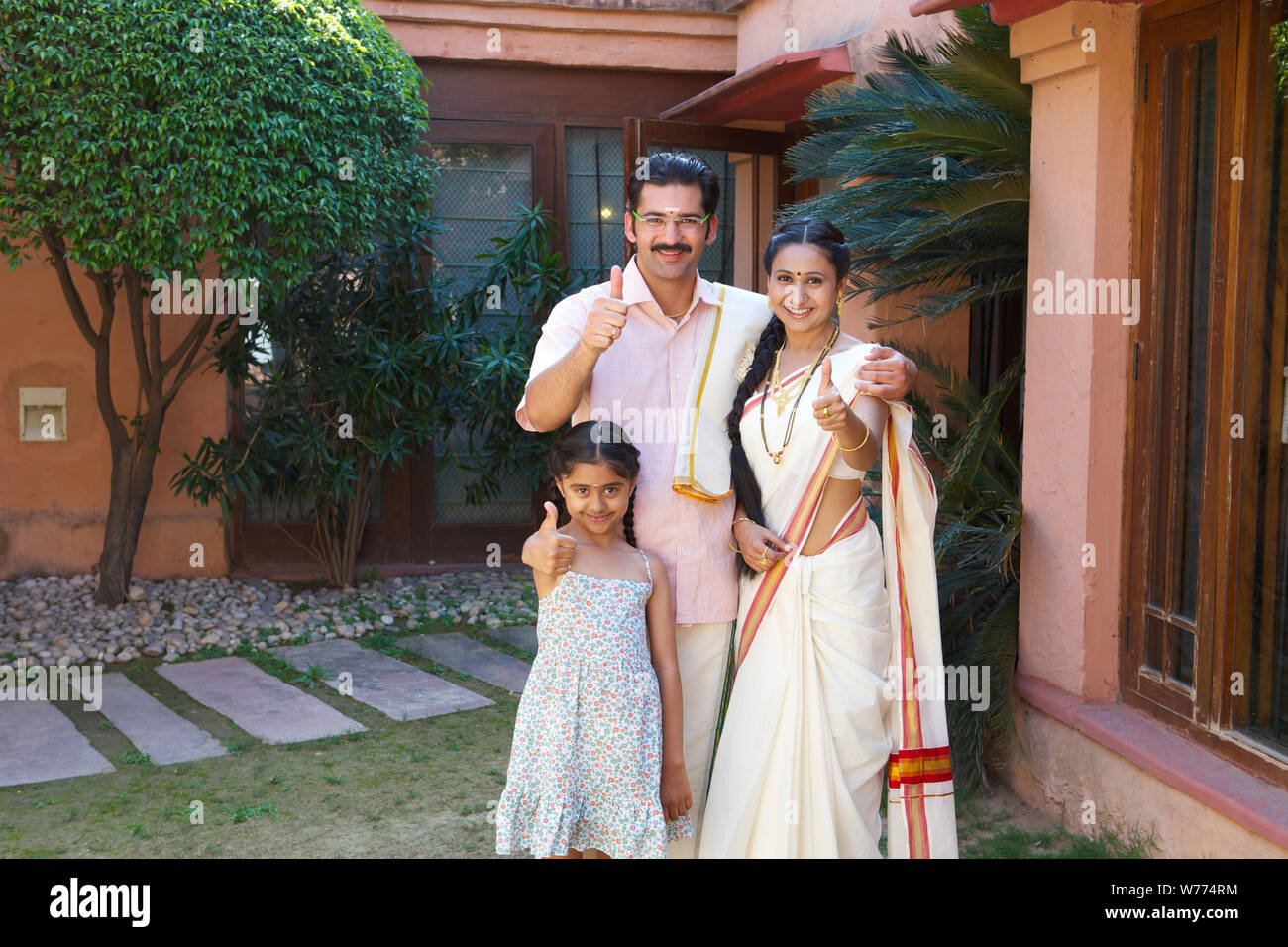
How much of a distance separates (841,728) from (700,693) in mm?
339

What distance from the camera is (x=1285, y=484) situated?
3189 mm

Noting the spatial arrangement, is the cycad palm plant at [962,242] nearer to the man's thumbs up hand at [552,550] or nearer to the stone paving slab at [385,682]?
the man's thumbs up hand at [552,550]

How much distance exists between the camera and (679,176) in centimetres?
275

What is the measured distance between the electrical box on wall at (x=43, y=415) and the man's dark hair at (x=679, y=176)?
570 cm

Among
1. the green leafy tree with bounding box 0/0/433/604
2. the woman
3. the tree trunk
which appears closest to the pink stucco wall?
the tree trunk

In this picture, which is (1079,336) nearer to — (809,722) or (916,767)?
(916,767)

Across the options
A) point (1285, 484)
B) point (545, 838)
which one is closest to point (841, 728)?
point (545, 838)

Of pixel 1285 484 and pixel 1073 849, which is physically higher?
pixel 1285 484

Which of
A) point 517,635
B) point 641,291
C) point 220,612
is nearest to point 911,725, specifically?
point 641,291

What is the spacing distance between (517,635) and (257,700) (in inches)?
59.9

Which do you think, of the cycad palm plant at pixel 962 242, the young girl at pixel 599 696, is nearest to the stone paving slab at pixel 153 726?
the young girl at pixel 599 696

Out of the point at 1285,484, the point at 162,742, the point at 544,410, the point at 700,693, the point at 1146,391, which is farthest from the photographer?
the point at 162,742
